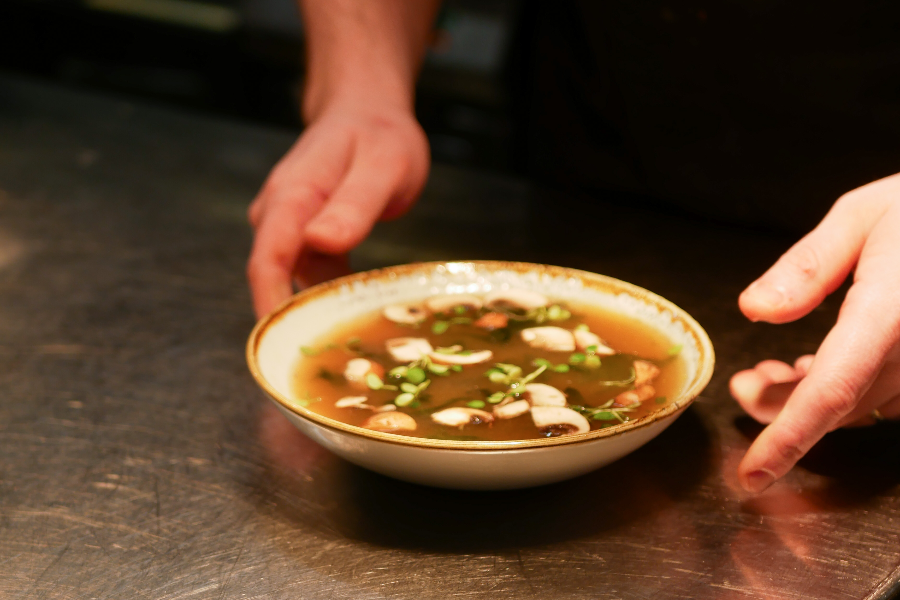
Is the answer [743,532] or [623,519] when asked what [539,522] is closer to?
[623,519]

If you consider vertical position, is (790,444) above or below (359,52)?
below

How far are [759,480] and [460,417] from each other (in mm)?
350

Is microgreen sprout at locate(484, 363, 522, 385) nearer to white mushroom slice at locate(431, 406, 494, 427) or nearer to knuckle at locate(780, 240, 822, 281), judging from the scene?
white mushroom slice at locate(431, 406, 494, 427)

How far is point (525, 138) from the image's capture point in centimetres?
265

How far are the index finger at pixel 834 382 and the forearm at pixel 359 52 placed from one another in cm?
110

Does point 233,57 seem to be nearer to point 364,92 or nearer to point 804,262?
point 364,92

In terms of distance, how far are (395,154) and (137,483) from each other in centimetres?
80

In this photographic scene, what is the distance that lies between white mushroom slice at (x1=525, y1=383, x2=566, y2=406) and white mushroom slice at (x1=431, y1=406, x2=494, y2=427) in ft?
0.21

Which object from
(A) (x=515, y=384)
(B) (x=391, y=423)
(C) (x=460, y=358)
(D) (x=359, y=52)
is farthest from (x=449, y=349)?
(D) (x=359, y=52)

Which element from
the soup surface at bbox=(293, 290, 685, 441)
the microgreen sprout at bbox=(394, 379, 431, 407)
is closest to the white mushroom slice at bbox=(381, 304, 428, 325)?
the soup surface at bbox=(293, 290, 685, 441)

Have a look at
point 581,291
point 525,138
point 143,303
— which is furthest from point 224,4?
point 581,291

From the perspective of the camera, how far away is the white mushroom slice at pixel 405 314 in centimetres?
130

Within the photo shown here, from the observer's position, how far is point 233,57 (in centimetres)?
446

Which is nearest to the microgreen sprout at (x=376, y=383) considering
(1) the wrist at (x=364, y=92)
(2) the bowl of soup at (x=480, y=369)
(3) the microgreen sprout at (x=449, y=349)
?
(2) the bowl of soup at (x=480, y=369)
